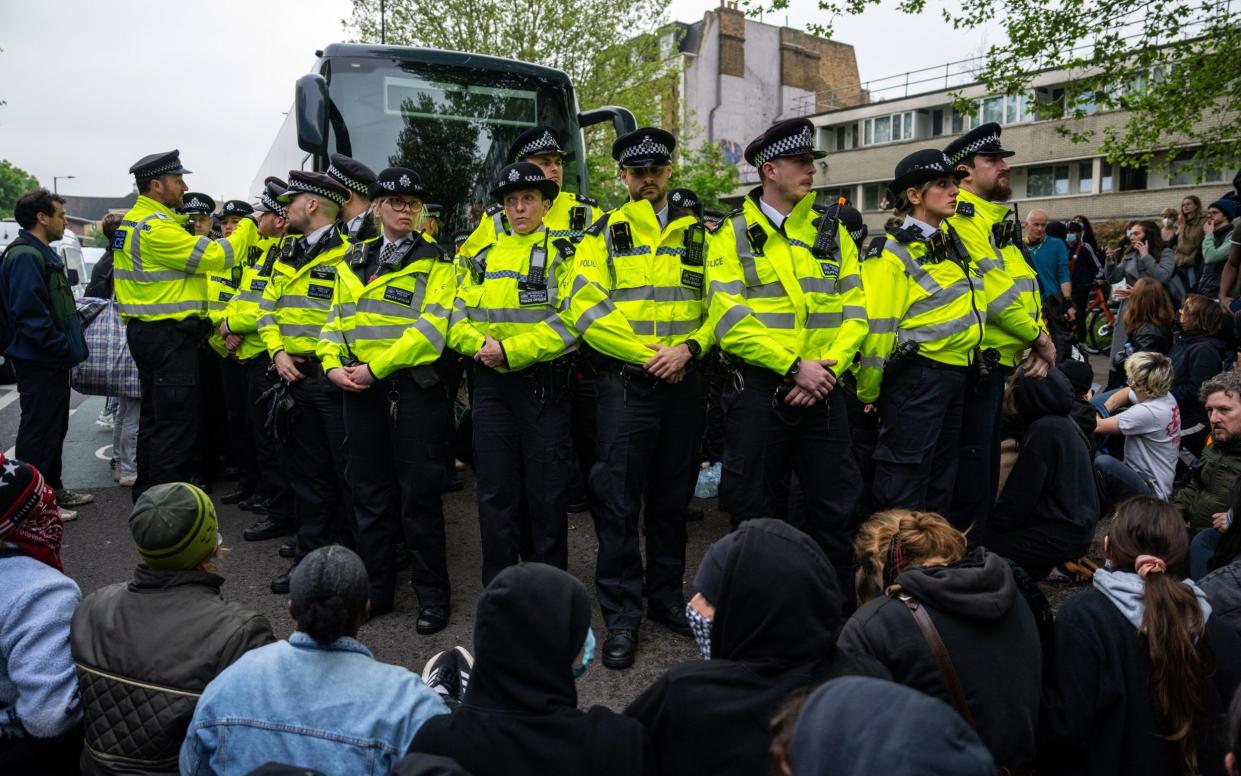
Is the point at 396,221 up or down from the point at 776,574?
up

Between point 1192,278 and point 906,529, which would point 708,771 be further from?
point 1192,278

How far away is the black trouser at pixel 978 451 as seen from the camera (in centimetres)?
532

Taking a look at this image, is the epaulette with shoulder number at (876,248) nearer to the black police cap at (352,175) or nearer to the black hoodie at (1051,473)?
the black hoodie at (1051,473)

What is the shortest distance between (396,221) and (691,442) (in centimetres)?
A: 196

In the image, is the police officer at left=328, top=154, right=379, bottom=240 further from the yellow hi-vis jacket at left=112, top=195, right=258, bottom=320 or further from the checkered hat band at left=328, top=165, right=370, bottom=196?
the yellow hi-vis jacket at left=112, top=195, right=258, bottom=320

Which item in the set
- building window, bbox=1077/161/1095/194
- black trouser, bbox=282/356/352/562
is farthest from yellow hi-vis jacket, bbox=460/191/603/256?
building window, bbox=1077/161/1095/194

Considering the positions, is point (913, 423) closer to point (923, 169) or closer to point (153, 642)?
point (923, 169)

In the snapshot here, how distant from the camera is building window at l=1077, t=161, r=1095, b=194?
1543 inches

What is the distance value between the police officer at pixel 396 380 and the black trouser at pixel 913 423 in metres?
2.39

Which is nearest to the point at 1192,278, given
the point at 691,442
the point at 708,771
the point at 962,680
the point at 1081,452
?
the point at 1081,452

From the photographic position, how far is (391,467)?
5242 mm

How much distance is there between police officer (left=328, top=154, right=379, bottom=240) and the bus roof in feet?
9.55

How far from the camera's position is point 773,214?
15.4ft

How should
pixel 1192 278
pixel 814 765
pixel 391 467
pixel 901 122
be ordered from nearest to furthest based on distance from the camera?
pixel 814 765 < pixel 391 467 < pixel 1192 278 < pixel 901 122
